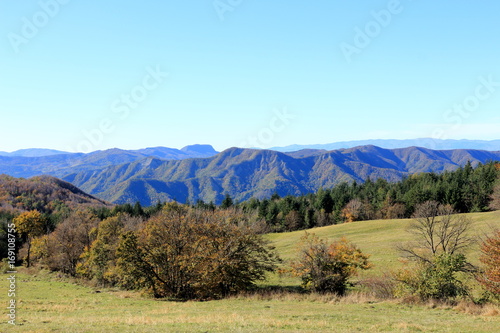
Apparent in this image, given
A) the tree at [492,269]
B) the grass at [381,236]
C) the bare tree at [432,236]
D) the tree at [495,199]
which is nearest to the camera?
the tree at [492,269]

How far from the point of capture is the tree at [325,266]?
1426 inches

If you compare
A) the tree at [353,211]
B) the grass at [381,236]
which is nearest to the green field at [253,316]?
the grass at [381,236]

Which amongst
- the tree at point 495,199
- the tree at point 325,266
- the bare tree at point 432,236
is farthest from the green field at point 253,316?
the tree at point 495,199

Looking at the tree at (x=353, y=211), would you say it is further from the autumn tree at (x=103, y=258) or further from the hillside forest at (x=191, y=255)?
the autumn tree at (x=103, y=258)

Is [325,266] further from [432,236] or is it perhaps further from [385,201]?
[385,201]

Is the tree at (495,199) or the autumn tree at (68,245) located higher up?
the tree at (495,199)

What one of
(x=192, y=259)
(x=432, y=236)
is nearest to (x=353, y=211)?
(x=432, y=236)

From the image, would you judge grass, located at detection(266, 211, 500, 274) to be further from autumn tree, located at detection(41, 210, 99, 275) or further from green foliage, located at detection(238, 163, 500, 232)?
autumn tree, located at detection(41, 210, 99, 275)

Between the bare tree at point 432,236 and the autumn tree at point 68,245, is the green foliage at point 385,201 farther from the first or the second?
the autumn tree at point 68,245

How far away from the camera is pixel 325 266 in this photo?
119 feet

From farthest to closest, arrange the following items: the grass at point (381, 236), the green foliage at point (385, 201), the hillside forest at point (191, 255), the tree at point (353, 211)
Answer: the tree at point (353, 211), the green foliage at point (385, 201), the grass at point (381, 236), the hillside forest at point (191, 255)

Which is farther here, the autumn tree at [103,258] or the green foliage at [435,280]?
the autumn tree at [103,258]

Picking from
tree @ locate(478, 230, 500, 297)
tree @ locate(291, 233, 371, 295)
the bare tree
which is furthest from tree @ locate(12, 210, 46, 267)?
tree @ locate(478, 230, 500, 297)

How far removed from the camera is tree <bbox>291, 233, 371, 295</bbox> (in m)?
36.2
